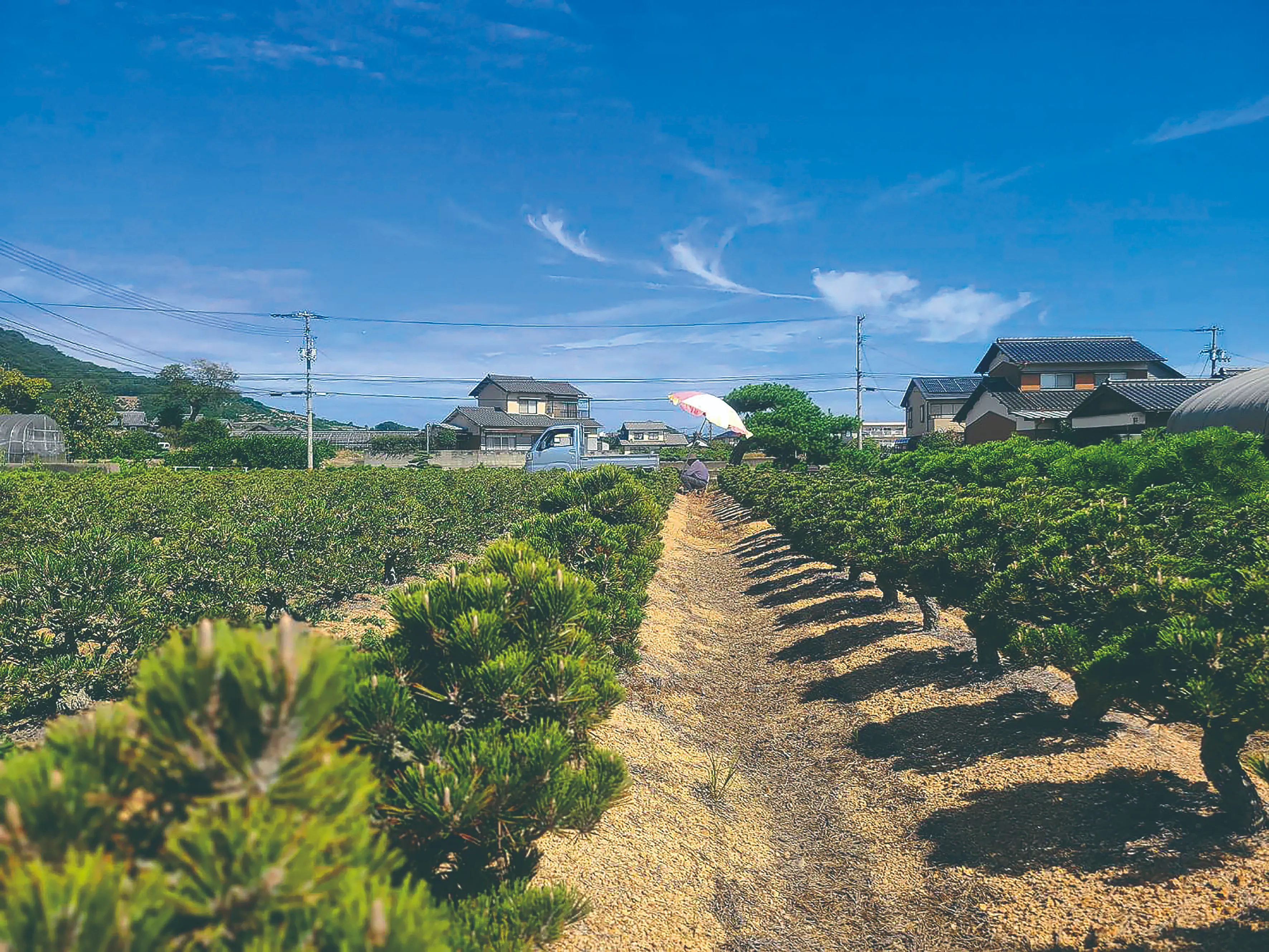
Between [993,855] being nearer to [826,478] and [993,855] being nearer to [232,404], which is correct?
[826,478]

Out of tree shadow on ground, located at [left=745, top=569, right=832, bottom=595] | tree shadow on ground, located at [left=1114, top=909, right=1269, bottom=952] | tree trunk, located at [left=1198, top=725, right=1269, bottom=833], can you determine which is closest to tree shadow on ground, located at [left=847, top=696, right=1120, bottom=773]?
tree trunk, located at [left=1198, top=725, right=1269, bottom=833]

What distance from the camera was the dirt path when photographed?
15.8 feet

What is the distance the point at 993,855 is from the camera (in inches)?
229

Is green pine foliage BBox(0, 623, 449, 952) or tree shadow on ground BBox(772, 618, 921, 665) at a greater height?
green pine foliage BBox(0, 623, 449, 952)

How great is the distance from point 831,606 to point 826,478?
38.5 feet

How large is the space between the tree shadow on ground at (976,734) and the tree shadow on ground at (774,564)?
1018cm

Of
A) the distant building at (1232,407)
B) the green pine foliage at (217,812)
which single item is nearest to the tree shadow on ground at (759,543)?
the distant building at (1232,407)

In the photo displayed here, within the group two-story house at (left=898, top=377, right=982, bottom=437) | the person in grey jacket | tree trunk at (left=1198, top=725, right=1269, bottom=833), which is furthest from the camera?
two-story house at (left=898, top=377, right=982, bottom=437)

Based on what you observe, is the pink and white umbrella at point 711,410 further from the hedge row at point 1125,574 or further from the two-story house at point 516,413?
the hedge row at point 1125,574

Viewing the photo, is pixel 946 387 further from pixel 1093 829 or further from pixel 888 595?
pixel 1093 829

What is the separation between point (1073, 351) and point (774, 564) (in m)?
39.1

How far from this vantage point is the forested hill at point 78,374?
330 ft

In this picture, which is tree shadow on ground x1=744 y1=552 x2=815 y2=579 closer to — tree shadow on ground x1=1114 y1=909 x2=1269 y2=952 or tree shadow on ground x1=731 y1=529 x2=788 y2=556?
tree shadow on ground x1=731 y1=529 x2=788 y2=556

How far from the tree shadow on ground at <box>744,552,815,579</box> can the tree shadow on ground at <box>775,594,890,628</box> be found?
4.24 m
